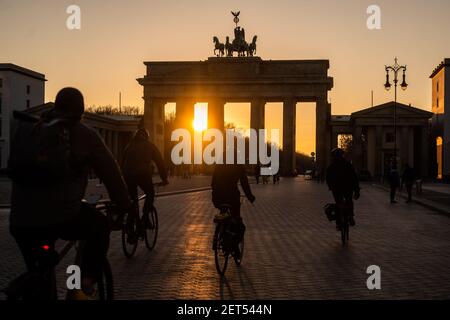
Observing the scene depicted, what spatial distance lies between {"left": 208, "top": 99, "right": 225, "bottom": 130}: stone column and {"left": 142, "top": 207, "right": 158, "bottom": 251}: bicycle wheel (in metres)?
78.1

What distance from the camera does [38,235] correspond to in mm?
4918

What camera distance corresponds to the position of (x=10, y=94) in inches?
4151

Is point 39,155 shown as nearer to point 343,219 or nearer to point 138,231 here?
point 138,231

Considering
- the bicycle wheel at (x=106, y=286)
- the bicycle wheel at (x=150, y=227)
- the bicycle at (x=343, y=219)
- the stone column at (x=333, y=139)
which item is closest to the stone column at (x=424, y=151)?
the stone column at (x=333, y=139)

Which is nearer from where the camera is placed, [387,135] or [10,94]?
[387,135]

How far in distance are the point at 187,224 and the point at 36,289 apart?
14.3 m

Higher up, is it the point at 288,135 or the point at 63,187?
the point at 288,135

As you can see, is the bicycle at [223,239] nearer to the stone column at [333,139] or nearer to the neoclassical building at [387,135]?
the neoclassical building at [387,135]

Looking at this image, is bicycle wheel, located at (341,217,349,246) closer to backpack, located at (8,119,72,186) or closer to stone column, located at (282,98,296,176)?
backpack, located at (8,119,72,186)

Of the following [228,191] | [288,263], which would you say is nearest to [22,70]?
[288,263]

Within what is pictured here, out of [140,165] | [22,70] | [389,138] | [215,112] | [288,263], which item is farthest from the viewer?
[22,70]

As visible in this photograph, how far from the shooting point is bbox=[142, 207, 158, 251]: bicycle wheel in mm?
12516

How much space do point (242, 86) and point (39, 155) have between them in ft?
283
